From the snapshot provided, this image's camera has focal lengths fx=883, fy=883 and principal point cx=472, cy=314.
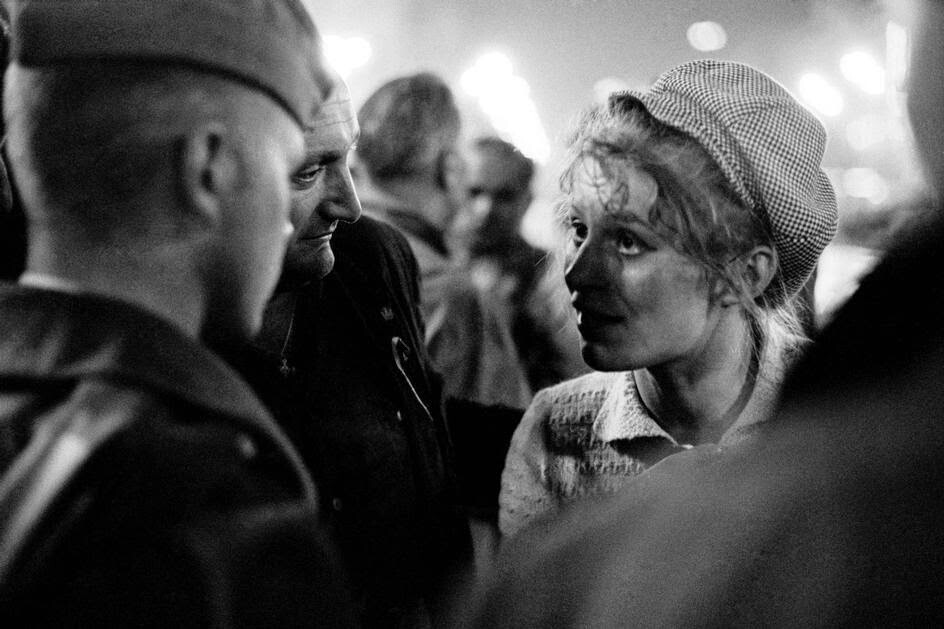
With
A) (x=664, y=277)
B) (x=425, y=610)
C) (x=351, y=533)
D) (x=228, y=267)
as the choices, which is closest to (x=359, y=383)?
(x=351, y=533)

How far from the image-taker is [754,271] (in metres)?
1.58

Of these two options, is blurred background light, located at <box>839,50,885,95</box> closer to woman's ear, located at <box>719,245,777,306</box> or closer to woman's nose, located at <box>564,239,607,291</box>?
woman's ear, located at <box>719,245,777,306</box>

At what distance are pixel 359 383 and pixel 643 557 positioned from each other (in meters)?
1.04

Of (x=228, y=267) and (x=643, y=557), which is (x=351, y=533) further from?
(x=643, y=557)

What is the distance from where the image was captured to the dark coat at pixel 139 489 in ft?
2.20

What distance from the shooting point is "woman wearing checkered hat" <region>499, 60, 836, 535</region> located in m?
1.50

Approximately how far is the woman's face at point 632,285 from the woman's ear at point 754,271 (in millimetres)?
53

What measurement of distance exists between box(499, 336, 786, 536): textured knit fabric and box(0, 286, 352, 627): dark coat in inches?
37.5

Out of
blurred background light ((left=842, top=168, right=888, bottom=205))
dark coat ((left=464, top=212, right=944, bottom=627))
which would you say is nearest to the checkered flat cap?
dark coat ((left=464, top=212, right=944, bottom=627))

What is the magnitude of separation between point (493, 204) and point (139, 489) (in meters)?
3.24

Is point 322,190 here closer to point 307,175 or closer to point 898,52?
point 307,175

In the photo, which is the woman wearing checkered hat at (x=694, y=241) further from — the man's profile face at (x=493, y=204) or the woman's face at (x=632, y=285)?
the man's profile face at (x=493, y=204)

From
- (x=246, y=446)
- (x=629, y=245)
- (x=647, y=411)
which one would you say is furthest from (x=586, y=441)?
(x=246, y=446)

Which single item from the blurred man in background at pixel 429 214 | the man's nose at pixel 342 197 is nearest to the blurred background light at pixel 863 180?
the blurred man in background at pixel 429 214
